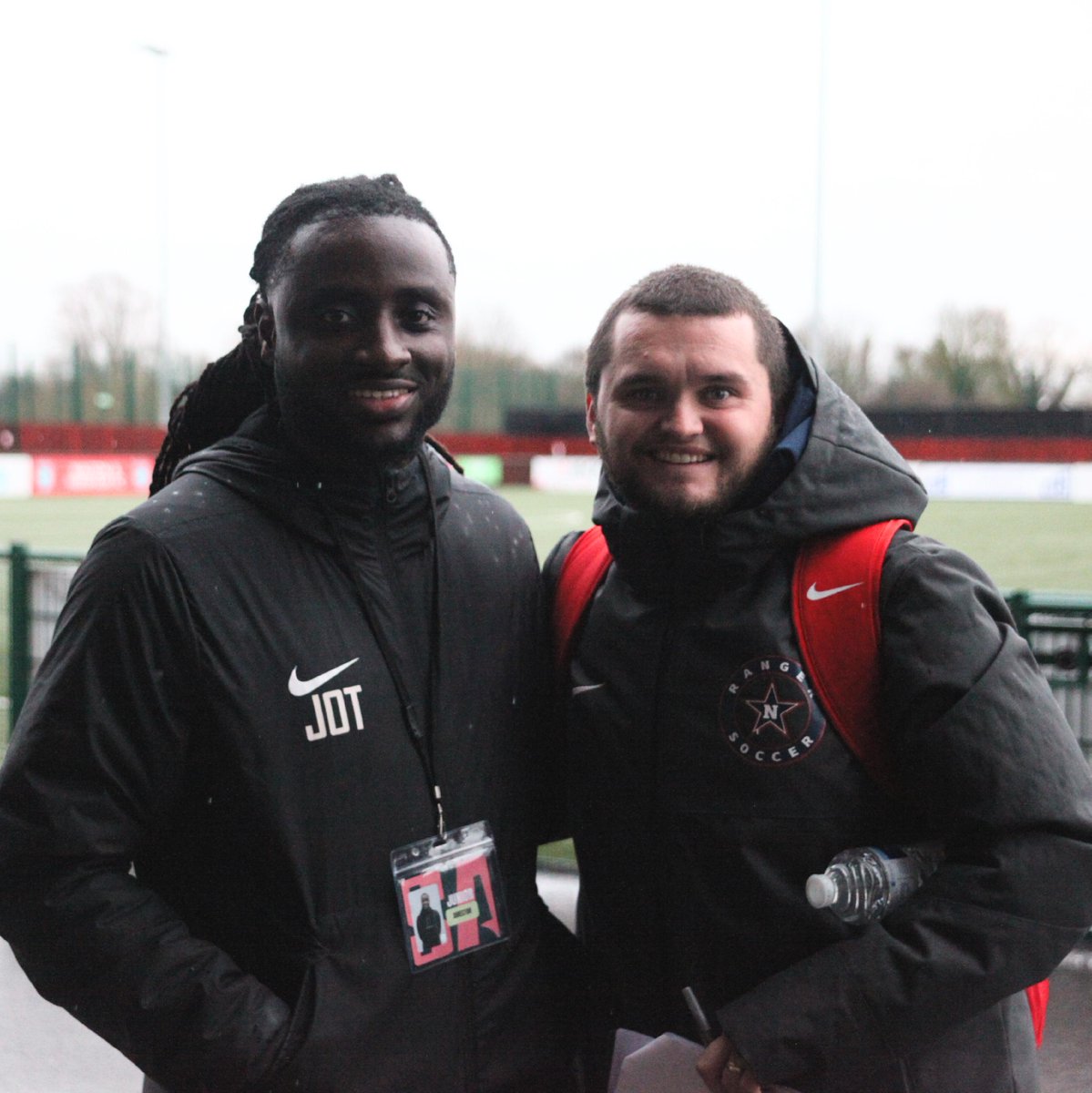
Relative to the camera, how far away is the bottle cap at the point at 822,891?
5.22ft

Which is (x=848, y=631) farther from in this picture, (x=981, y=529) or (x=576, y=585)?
(x=981, y=529)

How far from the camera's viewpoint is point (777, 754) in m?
1.68

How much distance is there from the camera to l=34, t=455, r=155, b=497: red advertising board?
97.0ft

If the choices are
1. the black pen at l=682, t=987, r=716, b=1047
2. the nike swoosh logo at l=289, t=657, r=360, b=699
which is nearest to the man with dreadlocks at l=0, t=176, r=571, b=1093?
the nike swoosh logo at l=289, t=657, r=360, b=699

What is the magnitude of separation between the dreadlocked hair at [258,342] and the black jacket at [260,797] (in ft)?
0.60

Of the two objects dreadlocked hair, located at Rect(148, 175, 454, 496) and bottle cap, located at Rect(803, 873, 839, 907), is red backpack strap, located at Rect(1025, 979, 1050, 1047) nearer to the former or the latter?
bottle cap, located at Rect(803, 873, 839, 907)

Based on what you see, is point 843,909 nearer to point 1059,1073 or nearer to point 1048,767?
point 1048,767

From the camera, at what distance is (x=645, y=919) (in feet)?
5.92

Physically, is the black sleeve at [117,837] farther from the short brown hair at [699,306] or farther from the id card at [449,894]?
the short brown hair at [699,306]

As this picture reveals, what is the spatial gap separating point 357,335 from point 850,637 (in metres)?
0.80

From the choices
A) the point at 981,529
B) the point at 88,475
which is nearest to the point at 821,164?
the point at 981,529

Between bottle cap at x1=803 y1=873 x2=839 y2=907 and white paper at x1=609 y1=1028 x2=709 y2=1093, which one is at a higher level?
bottle cap at x1=803 y1=873 x2=839 y2=907

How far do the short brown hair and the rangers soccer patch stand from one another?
1.39 ft

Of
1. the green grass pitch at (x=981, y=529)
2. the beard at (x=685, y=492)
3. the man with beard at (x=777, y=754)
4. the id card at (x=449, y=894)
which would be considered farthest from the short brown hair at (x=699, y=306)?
the green grass pitch at (x=981, y=529)
